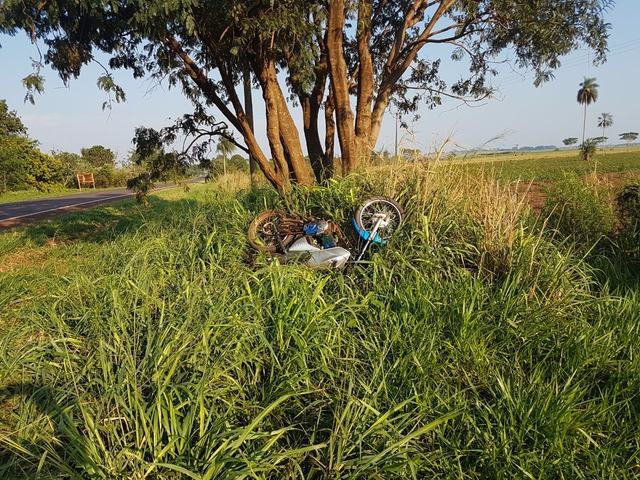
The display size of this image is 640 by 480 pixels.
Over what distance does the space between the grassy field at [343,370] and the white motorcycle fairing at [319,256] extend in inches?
12.4

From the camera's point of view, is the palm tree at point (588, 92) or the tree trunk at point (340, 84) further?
the palm tree at point (588, 92)

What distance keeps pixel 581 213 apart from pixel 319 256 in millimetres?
4336

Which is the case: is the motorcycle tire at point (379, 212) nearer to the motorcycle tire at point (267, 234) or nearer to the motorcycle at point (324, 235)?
the motorcycle at point (324, 235)

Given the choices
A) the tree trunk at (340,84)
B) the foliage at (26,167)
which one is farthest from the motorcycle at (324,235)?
the foliage at (26,167)

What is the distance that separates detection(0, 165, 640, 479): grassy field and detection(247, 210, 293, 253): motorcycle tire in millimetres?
519

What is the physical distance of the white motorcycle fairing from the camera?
3998 mm

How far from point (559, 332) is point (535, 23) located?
625cm

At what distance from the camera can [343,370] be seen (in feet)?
8.11

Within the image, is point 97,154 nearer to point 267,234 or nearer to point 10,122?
point 10,122

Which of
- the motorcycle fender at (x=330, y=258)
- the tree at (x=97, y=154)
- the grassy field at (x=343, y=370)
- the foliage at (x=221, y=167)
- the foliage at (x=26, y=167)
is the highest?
the tree at (x=97, y=154)

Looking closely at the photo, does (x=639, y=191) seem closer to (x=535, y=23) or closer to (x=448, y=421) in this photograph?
(x=535, y=23)

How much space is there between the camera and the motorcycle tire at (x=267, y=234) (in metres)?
4.49

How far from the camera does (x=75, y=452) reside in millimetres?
1765

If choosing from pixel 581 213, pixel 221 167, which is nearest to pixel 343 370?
pixel 581 213
